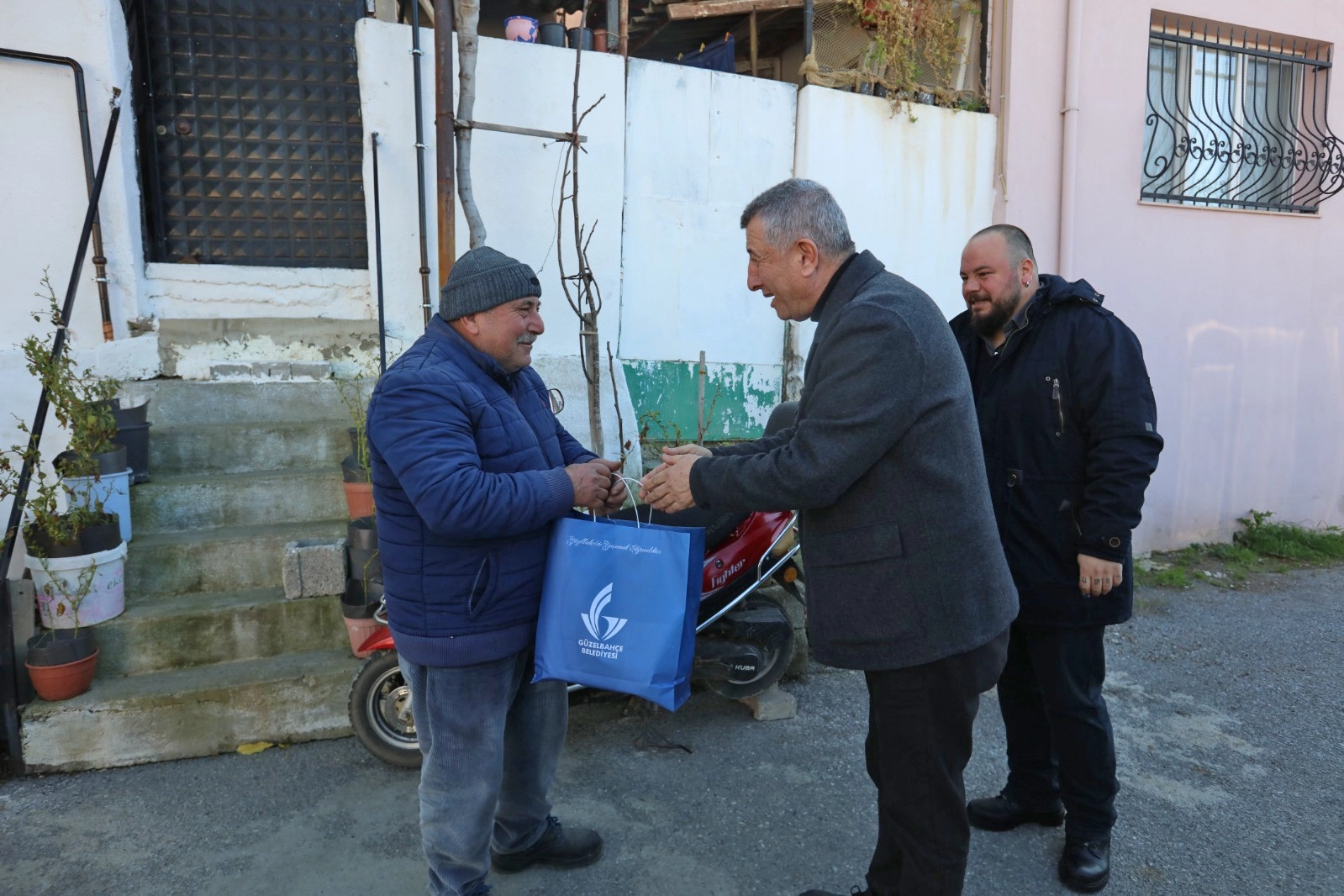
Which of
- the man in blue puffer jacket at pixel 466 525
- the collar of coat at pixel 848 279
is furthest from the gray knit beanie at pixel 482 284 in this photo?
the collar of coat at pixel 848 279

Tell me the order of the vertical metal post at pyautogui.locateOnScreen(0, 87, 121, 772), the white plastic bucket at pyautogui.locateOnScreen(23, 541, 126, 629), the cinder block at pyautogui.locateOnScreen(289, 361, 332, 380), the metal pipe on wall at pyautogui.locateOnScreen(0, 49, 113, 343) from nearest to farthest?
1. the vertical metal post at pyautogui.locateOnScreen(0, 87, 121, 772)
2. the white plastic bucket at pyautogui.locateOnScreen(23, 541, 126, 629)
3. the metal pipe on wall at pyautogui.locateOnScreen(0, 49, 113, 343)
4. the cinder block at pyautogui.locateOnScreen(289, 361, 332, 380)

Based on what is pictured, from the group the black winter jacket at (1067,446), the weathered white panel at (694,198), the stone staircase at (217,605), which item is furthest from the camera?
the weathered white panel at (694,198)

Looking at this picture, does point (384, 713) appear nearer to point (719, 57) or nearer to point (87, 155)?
point (87, 155)

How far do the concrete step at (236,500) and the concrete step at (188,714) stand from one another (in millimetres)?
958

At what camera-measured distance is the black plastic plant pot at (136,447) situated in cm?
431

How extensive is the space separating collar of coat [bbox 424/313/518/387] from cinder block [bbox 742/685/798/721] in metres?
2.17

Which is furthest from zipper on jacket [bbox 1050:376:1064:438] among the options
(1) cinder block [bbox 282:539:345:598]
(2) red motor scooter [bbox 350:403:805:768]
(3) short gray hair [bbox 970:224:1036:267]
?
(1) cinder block [bbox 282:539:345:598]

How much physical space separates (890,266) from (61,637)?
17.9 ft

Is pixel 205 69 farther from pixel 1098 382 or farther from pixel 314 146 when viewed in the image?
pixel 1098 382

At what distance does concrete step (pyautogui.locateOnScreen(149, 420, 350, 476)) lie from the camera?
15.3 feet

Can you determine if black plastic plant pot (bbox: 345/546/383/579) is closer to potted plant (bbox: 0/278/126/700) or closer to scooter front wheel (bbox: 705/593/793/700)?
potted plant (bbox: 0/278/126/700)

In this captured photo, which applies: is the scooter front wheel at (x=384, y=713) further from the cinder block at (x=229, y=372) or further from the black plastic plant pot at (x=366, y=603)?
the cinder block at (x=229, y=372)

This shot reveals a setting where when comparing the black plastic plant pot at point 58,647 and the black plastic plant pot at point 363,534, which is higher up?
the black plastic plant pot at point 363,534

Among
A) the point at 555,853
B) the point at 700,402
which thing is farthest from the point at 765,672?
the point at 700,402
